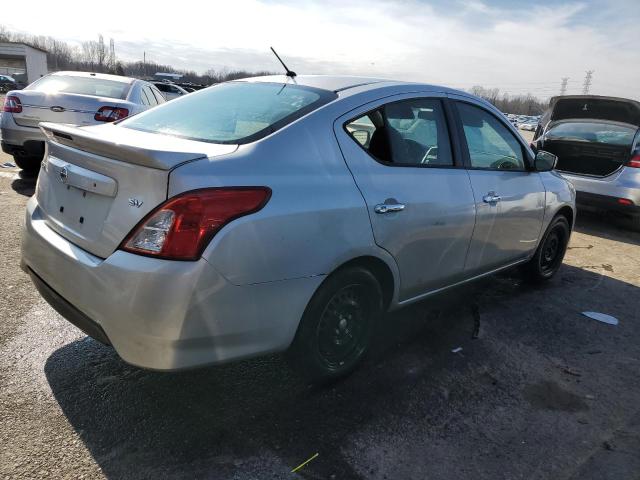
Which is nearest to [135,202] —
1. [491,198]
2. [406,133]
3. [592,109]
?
[406,133]

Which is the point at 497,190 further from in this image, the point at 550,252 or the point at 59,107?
the point at 59,107

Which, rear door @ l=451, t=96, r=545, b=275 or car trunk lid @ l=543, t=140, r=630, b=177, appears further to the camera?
car trunk lid @ l=543, t=140, r=630, b=177

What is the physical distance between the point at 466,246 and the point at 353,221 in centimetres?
123

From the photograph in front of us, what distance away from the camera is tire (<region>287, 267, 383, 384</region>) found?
261 cm

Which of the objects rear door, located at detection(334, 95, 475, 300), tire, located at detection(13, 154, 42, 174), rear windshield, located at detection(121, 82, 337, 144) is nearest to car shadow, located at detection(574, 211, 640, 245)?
rear door, located at detection(334, 95, 475, 300)

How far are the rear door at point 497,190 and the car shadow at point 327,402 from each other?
0.62 meters

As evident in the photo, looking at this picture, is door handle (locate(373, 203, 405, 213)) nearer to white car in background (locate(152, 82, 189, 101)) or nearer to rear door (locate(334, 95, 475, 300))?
rear door (locate(334, 95, 475, 300))

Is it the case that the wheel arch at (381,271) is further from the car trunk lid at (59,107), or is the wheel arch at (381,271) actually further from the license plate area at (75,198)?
the car trunk lid at (59,107)

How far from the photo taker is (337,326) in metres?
2.85

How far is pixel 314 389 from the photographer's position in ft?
9.39

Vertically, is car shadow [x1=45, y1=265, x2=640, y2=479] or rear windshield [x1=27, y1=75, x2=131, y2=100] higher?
rear windshield [x1=27, y1=75, x2=131, y2=100]

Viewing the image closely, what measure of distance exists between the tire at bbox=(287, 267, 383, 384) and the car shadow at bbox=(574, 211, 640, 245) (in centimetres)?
555

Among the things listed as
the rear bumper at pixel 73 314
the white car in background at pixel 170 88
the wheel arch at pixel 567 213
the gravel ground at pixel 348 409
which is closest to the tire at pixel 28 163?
the gravel ground at pixel 348 409

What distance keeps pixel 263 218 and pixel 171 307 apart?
537 millimetres
